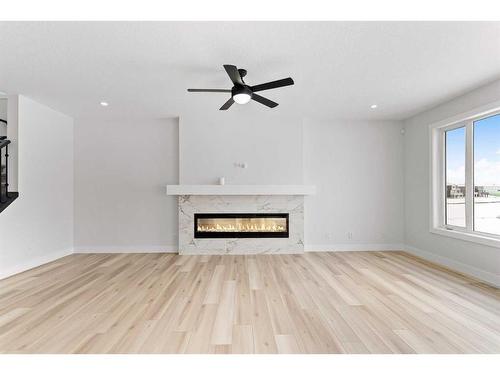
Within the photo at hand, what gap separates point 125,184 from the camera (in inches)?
186

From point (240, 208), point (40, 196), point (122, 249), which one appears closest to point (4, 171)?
point (40, 196)

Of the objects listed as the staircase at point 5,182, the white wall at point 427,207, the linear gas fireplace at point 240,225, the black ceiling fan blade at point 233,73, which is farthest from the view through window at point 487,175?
the staircase at point 5,182

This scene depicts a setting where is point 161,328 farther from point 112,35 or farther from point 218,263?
point 112,35

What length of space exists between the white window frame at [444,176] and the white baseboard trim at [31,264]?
626 centimetres

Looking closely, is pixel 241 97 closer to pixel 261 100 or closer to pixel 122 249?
pixel 261 100

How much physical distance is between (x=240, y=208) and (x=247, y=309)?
244 centimetres

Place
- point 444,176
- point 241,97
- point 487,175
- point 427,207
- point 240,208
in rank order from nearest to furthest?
point 241,97, point 487,175, point 444,176, point 427,207, point 240,208

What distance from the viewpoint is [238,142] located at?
186 inches

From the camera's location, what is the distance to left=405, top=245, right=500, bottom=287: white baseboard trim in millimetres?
3037

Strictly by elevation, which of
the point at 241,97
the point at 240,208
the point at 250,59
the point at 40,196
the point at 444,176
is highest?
the point at 250,59

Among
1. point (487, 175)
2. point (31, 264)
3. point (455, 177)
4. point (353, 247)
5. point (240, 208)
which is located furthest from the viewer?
point (353, 247)

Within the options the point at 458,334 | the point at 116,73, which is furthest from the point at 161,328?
the point at 116,73

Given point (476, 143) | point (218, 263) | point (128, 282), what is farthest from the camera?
point (218, 263)
